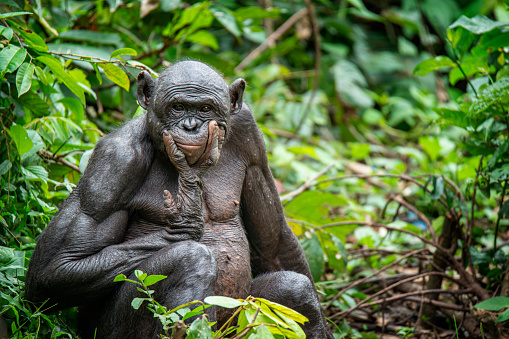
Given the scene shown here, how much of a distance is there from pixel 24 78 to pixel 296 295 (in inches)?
71.6

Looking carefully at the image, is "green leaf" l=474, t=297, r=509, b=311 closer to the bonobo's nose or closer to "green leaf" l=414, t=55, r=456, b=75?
"green leaf" l=414, t=55, r=456, b=75

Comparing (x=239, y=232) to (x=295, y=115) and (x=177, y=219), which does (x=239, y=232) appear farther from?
(x=295, y=115)

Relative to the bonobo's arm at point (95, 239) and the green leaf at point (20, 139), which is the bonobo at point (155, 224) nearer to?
the bonobo's arm at point (95, 239)

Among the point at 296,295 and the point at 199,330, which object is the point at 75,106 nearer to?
the point at 296,295

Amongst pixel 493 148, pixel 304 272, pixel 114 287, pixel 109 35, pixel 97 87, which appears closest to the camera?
pixel 114 287

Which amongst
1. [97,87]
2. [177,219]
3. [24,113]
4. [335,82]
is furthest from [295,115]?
[177,219]

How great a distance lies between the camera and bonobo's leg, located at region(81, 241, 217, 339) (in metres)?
2.60

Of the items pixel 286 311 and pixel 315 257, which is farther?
pixel 315 257

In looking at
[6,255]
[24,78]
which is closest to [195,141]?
[24,78]

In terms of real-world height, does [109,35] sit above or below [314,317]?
above

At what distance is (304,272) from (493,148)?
156 cm

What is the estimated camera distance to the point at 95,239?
8.91 ft

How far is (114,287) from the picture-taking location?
2777 millimetres

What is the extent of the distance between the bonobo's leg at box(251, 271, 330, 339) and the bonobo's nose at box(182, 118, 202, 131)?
95 centimetres
